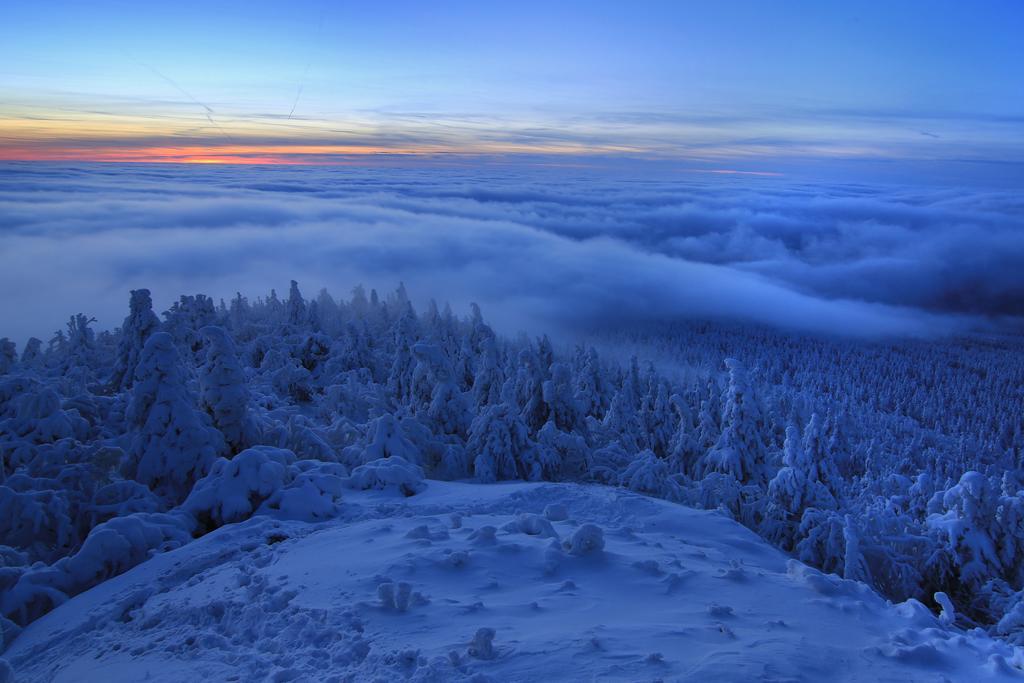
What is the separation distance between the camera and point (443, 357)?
26.4 metres

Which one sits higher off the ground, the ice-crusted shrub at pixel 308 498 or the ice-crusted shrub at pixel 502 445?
the ice-crusted shrub at pixel 308 498

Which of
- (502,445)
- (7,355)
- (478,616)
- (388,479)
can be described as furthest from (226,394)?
(7,355)

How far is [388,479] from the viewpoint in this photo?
14.5 meters

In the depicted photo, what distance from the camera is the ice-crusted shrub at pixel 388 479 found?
47.4 ft

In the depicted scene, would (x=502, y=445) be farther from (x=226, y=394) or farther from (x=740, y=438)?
(x=740, y=438)

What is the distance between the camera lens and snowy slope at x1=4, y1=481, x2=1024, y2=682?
675 centimetres

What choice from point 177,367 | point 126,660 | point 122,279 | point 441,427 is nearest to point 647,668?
point 126,660

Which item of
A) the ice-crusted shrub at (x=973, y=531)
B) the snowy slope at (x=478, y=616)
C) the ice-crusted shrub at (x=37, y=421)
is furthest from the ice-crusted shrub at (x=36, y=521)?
the ice-crusted shrub at (x=973, y=531)

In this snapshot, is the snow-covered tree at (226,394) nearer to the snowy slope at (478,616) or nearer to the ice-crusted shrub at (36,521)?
the ice-crusted shrub at (36,521)

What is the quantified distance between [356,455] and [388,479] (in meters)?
5.19

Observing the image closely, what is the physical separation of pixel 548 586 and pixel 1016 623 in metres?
11.6

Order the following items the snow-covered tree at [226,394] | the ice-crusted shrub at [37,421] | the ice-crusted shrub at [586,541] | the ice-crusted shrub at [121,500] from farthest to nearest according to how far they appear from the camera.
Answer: the snow-covered tree at [226,394] < the ice-crusted shrub at [37,421] < the ice-crusted shrub at [121,500] < the ice-crusted shrub at [586,541]

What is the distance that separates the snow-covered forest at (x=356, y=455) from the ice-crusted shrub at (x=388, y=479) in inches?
1.6

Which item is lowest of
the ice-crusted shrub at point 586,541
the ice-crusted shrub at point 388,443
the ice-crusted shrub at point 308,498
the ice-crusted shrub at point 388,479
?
the ice-crusted shrub at point 388,443
